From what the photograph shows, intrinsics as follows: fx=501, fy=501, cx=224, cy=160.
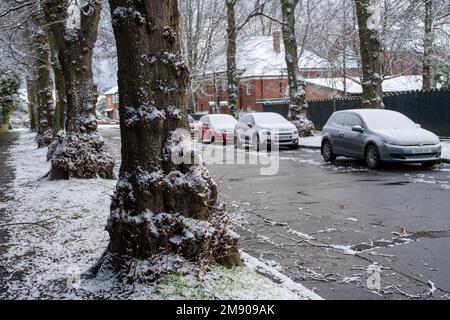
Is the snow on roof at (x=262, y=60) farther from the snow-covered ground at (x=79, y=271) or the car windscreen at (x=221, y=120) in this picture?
the snow-covered ground at (x=79, y=271)

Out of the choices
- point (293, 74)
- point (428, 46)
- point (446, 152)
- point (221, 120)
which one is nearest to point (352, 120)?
point (446, 152)

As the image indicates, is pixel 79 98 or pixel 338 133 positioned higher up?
pixel 79 98

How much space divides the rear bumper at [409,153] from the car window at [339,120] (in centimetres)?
253

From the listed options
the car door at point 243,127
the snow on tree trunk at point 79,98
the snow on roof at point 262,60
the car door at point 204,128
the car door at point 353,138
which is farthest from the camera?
the snow on roof at point 262,60

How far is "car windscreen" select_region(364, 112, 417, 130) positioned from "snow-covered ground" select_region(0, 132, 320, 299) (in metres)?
8.47

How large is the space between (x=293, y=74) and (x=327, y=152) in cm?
1086

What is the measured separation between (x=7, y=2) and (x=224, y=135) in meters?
11.7

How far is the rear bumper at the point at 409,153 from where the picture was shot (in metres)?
13.1

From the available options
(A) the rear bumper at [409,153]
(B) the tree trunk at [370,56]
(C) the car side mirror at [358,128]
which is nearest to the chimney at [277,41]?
(B) the tree trunk at [370,56]

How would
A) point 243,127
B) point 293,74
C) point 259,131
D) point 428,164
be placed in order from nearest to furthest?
point 428,164
point 259,131
point 243,127
point 293,74

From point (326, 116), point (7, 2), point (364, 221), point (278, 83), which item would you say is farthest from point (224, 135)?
point (278, 83)

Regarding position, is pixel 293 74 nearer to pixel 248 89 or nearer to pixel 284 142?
pixel 284 142

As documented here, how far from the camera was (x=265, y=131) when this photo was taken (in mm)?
21750

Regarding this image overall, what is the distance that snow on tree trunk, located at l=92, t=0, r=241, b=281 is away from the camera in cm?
446
